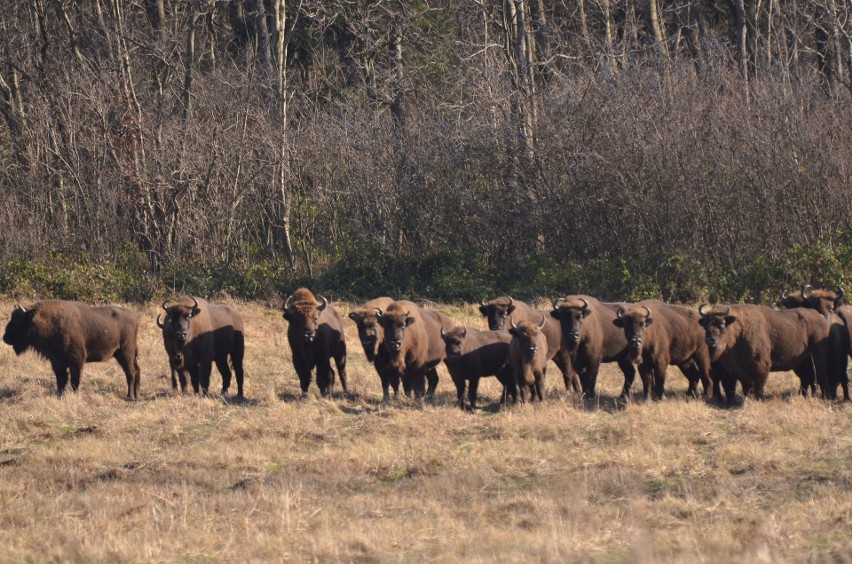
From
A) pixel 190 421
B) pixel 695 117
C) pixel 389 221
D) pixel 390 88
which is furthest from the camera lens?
pixel 390 88

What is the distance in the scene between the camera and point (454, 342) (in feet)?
59.0

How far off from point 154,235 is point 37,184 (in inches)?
172

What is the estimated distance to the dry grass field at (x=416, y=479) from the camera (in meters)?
10.9

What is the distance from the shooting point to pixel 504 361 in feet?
60.8

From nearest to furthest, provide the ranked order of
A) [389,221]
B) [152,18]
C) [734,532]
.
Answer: [734,532] < [389,221] < [152,18]

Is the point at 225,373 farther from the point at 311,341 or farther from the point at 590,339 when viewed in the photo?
the point at 590,339

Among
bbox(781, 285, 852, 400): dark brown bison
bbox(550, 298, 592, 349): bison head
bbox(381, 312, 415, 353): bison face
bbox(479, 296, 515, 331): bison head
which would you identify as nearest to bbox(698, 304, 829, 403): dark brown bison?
Answer: bbox(781, 285, 852, 400): dark brown bison

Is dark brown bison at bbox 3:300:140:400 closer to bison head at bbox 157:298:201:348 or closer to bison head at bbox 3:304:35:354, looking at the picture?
bison head at bbox 3:304:35:354

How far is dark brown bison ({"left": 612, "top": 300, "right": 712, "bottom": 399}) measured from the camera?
17.8m

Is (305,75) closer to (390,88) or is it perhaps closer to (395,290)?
(390,88)

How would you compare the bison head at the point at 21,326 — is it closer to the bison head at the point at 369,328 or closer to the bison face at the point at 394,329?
the bison head at the point at 369,328

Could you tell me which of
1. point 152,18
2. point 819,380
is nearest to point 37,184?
point 152,18

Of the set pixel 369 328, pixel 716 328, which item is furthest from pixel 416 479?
pixel 716 328

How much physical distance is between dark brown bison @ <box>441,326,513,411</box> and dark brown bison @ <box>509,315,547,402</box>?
0.49 metres
